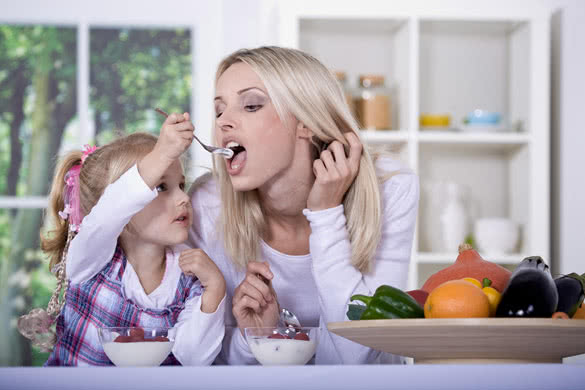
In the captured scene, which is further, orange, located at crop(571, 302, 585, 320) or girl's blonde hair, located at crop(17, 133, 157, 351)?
girl's blonde hair, located at crop(17, 133, 157, 351)

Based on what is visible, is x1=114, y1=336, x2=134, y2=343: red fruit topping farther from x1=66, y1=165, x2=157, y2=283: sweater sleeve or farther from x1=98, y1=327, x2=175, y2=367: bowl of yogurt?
x1=66, y1=165, x2=157, y2=283: sweater sleeve

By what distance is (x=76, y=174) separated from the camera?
4.84ft

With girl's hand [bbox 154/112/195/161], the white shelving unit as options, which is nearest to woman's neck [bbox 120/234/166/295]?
girl's hand [bbox 154/112/195/161]

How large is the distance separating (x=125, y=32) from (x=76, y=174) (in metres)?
1.94

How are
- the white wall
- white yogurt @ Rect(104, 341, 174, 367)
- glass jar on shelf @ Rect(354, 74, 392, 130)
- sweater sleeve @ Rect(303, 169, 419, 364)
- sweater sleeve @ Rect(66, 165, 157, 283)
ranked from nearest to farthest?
white yogurt @ Rect(104, 341, 174, 367), sweater sleeve @ Rect(66, 165, 157, 283), sweater sleeve @ Rect(303, 169, 419, 364), the white wall, glass jar on shelf @ Rect(354, 74, 392, 130)

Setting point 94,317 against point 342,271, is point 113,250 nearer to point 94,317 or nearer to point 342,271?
point 94,317

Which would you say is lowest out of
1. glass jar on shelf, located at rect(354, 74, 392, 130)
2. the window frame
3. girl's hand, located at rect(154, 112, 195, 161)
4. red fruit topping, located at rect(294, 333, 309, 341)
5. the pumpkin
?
red fruit topping, located at rect(294, 333, 309, 341)

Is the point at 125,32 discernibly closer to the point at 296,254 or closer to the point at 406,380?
the point at 296,254

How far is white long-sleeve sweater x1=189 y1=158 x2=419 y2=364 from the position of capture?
131 centimetres

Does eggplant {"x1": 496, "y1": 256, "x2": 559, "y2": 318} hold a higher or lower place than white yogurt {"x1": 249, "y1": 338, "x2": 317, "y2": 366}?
higher

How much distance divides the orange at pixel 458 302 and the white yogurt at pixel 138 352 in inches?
14.7

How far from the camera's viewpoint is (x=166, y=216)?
55.1 inches

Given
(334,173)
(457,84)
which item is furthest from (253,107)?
(457,84)

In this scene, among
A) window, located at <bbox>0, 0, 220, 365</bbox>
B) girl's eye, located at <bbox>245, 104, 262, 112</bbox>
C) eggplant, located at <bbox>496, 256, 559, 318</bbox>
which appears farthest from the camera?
window, located at <bbox>0, 0, 220, 365</bbox>
